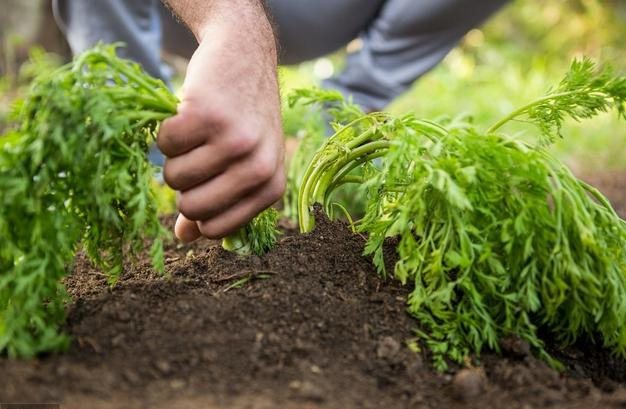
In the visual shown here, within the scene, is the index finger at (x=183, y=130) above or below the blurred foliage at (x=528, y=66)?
below

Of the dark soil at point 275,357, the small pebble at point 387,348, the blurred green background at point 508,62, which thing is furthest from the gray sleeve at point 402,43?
the small pebble at point 387,348

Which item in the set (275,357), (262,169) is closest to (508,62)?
(262,169)

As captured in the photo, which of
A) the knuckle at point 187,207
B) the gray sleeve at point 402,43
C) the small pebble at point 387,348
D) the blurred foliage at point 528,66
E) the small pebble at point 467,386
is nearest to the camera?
the small pebble at point 467,386

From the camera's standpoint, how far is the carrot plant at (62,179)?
151 centimetres

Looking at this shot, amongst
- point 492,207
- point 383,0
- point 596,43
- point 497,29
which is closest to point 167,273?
point 492,207

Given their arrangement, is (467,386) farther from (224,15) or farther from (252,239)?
(224,15)

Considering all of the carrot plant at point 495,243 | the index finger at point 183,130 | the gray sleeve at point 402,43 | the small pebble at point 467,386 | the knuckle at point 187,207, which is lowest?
the small pebble at point 467,386

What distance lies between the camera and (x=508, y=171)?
1742mm

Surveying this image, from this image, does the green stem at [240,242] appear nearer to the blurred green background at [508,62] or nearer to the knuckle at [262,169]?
the knuckle at [262,169]

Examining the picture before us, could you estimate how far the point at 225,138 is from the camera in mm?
1756

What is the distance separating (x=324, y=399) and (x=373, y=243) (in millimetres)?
587

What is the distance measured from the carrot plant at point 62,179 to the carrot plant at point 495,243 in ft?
2.18

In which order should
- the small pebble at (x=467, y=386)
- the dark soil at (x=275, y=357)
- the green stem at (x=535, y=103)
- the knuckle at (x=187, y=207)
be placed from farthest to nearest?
the green stem at (x=535, y=103), the knuckle at (x=187, y=207), the small pebble at (x=467, y=386), the dark soil at (x=275, y=357)

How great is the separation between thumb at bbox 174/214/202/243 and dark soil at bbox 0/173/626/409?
7.3 inches
